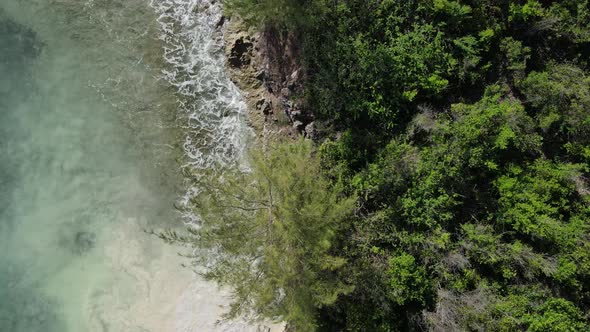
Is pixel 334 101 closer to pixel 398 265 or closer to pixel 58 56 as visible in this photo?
pixel 398 265

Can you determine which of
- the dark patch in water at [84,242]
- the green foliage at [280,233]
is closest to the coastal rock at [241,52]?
the green foliage at [280,233]

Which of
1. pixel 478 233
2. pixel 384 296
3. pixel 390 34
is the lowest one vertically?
pixel 384 296

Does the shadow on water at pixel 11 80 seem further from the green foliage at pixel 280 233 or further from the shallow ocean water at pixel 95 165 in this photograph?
the green foliage at pixel 280 233

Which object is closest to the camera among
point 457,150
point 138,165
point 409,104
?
point 457,150

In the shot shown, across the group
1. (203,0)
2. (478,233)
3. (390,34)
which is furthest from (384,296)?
(203,0)

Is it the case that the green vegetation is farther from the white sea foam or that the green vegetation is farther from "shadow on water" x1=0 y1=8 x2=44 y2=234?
"shadow on water" x1=0 y1=8 x2=44 y2=234

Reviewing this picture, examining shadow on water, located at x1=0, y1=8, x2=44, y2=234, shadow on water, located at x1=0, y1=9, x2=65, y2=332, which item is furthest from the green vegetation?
shadow on water, located at x1=0, y1=8, x2=44, y2=234

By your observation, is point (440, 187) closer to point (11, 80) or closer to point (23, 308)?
point (23, 308)
